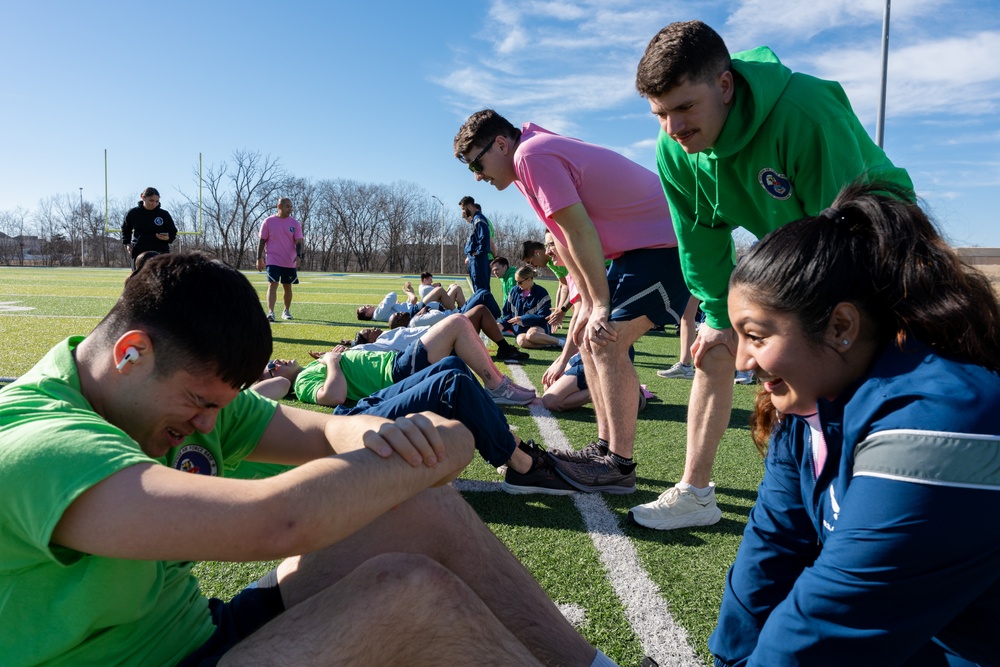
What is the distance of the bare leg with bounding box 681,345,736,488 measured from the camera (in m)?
3.13

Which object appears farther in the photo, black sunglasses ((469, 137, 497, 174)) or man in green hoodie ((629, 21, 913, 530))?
black sunglasses ((469, 137, 497, 174))

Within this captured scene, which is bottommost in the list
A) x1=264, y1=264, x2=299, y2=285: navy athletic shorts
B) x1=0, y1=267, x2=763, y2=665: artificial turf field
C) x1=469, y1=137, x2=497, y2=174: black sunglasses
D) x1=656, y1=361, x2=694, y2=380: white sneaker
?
x1=0, y1=267, x2=763, y2=665: artificial turf field

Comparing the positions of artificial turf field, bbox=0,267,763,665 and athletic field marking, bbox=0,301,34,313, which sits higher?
athletic field marking, bbox=0,301,34,313

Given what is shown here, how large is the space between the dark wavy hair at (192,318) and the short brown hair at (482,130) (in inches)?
96.0

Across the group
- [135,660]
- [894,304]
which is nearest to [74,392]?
[135,660]

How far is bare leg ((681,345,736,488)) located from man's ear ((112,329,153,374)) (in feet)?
7.58

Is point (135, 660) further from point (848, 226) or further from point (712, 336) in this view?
point (712, 336)

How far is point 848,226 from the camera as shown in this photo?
1438 millimetres

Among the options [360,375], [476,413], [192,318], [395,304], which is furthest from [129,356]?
[395,304]

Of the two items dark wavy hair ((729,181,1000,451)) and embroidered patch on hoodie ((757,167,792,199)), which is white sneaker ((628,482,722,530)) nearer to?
embroidered patch on hoodie ((757,167,792,199))

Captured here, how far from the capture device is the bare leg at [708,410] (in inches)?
123

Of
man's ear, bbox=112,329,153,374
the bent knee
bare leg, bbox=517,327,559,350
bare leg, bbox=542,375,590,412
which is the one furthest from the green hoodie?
bare leg, bbox=517,327,559,350

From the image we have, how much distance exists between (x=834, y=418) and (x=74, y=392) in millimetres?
1485

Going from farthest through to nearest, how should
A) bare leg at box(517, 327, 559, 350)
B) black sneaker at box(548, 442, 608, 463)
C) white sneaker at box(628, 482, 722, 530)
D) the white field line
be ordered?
bare leg at box(517, 327, 559, 350) < black sneaker at box(548, 442, 608, 463) < white sneaker at box(628, 482, 722, 530) < the white field line
